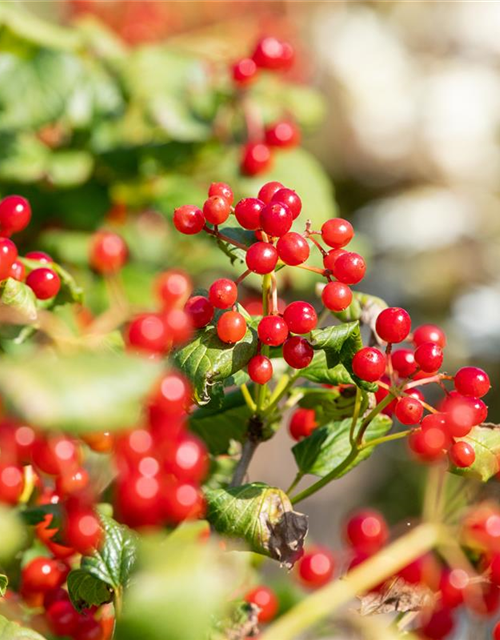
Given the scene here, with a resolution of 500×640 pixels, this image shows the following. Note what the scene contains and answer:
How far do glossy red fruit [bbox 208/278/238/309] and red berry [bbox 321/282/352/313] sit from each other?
6 cm

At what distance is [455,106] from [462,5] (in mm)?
441

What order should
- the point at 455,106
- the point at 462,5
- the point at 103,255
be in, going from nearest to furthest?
the point at 103,255, the point at 455,106, the point at 462,5

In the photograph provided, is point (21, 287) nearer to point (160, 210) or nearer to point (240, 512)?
point (240, 512)

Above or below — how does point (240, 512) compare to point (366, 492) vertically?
above

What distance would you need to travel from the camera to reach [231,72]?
4.17ft

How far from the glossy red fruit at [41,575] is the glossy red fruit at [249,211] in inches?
10.8

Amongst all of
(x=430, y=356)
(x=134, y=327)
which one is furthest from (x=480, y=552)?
(x=134, y=327)

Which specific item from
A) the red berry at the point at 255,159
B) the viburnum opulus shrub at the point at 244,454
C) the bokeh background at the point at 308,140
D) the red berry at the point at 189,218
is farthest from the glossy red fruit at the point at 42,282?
the red berry at the point at 255,159

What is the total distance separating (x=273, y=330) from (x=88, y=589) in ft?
0.64

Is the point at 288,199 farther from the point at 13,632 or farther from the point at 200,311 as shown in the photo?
the point at 13,632

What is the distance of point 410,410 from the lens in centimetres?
54

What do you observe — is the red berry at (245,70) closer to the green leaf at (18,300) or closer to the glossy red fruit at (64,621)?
the green leaf at (18,300)

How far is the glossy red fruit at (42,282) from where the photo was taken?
62 cm

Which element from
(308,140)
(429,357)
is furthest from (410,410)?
(308,140)
